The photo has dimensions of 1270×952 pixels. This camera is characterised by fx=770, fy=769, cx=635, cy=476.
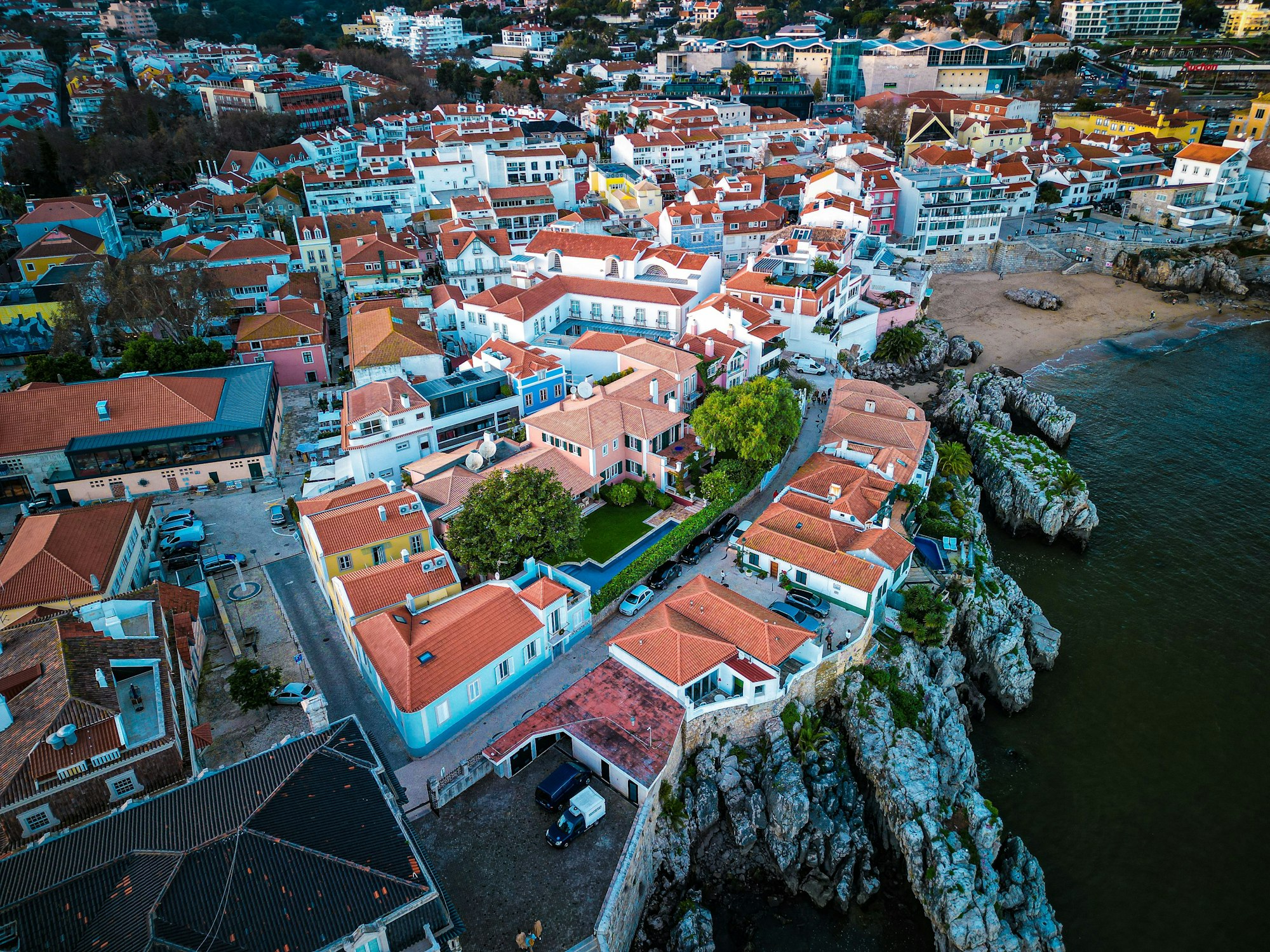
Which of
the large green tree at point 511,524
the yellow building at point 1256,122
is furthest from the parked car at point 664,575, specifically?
the yellow building at point 1256,122

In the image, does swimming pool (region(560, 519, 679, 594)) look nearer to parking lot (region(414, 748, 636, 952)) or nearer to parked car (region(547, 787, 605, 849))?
parking lot (region(414, 748, 636, 952))

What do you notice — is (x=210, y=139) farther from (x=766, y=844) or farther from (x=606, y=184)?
(x=766, y=844)

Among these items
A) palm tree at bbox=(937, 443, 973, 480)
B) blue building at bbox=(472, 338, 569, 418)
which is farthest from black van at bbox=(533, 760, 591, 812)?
palm tree at bbox=(937, 443, 973, 480)

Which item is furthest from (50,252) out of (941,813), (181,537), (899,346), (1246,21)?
(1246,21)

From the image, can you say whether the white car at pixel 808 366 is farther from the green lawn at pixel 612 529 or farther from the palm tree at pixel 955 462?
the green lawn at pixel 612 529

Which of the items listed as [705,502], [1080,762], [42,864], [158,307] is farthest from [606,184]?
[42,864]

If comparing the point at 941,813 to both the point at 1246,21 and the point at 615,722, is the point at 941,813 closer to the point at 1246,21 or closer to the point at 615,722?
the point at 615,722

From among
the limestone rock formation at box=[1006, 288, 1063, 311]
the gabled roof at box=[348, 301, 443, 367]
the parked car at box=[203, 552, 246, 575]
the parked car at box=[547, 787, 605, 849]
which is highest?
the gabled roof at box=[348, 301, 443, 367]
